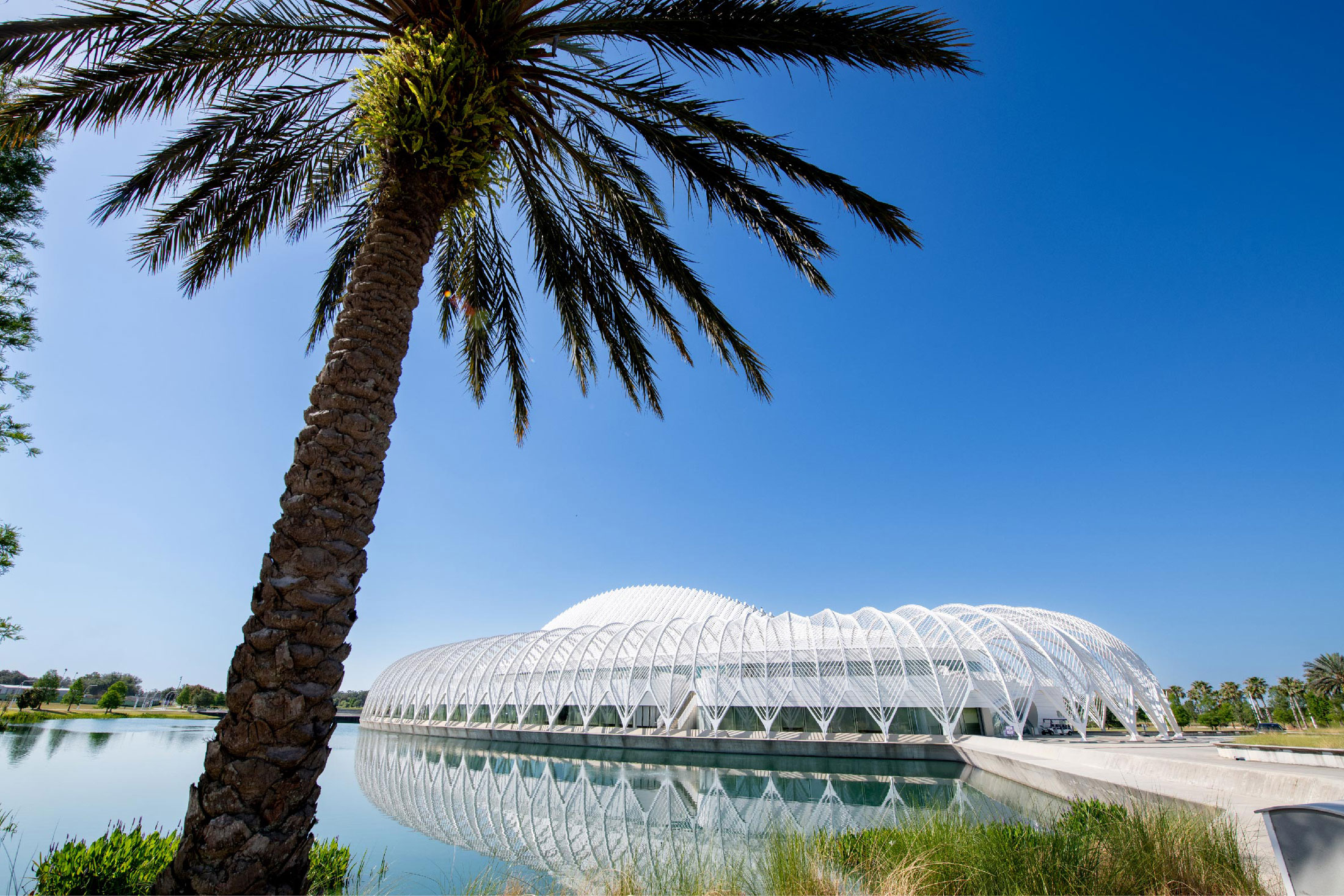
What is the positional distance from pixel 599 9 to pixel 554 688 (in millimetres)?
35520

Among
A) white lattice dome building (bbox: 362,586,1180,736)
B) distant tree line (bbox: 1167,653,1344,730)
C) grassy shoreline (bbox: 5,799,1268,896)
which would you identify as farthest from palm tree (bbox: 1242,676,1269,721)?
grassy shoreline (bbox: 5,799,1268,896)

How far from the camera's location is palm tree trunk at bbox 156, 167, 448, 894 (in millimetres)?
2902

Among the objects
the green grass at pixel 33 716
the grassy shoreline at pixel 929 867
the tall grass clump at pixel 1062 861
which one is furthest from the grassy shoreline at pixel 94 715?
the tall grass clump at pixel 1062 861

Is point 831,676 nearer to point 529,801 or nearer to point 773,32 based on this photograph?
point 529,801

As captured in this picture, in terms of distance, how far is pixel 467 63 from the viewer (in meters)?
4.64

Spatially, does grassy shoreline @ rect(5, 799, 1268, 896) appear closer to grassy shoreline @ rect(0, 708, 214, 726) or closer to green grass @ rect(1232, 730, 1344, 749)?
green grass @ rect(1232, 730, 1344, 749)

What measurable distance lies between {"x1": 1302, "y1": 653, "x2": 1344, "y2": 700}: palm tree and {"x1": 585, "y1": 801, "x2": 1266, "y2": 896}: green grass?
295 feet

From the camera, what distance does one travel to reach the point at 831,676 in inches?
1093

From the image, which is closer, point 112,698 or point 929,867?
point 929,867

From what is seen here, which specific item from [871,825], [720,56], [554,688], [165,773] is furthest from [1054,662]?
[165,773]

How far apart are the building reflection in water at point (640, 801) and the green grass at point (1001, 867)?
18.1 inches

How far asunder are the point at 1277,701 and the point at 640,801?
113 m

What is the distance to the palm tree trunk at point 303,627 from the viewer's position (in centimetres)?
290

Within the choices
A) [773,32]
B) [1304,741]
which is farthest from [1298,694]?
[773,32]
